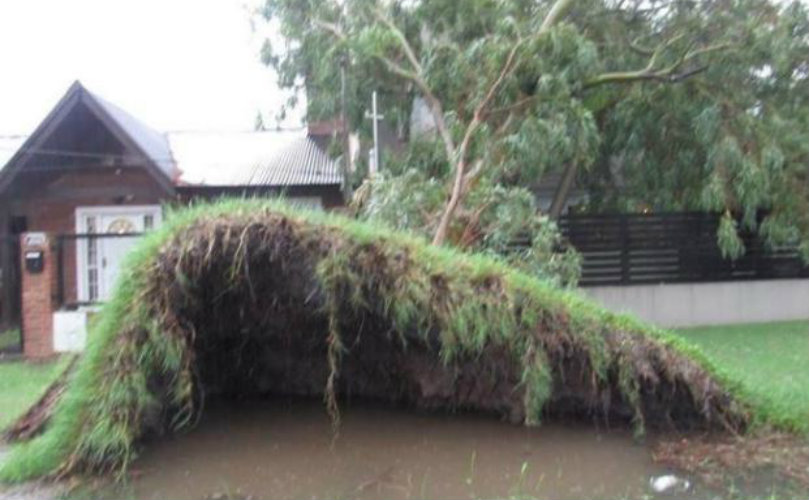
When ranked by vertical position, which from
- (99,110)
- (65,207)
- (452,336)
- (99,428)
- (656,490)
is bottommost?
(656,490)

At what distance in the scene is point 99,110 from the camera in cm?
1520

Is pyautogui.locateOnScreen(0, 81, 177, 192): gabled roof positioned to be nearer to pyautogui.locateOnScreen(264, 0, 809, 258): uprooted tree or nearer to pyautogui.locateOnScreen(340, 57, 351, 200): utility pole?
pyautogui.locateOnScreen(264, 0, 809, 258): uprooted tree

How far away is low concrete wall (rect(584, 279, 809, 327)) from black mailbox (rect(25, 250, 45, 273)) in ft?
27.8

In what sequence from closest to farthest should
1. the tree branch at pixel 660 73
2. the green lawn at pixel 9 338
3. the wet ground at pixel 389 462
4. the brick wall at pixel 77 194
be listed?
the wet ground at pixel 389 462, the green lawn at pixel 9 338, the tree branch at pixel 660 73, the brick wall at pixel 77 194

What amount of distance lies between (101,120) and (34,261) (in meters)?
4.02

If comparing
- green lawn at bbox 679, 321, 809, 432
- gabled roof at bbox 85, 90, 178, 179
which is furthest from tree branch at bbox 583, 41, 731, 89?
gabled roof at bbox 85, 90, 178, 179

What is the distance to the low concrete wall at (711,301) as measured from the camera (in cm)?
1454

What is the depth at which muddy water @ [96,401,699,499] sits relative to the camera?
575 centimetres

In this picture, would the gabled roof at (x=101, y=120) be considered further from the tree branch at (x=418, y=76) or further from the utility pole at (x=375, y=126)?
the tree branch at (x=418, y=76)

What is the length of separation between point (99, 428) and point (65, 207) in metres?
13.0

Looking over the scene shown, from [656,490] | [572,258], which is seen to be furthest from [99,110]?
[656,490]

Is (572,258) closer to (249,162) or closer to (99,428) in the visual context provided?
(99,428)

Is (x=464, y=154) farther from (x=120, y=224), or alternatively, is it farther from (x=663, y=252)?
(x=120, y=224)

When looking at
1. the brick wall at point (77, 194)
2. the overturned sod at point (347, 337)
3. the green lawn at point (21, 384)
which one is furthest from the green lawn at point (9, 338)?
the overturned sod at point (347, 337)
